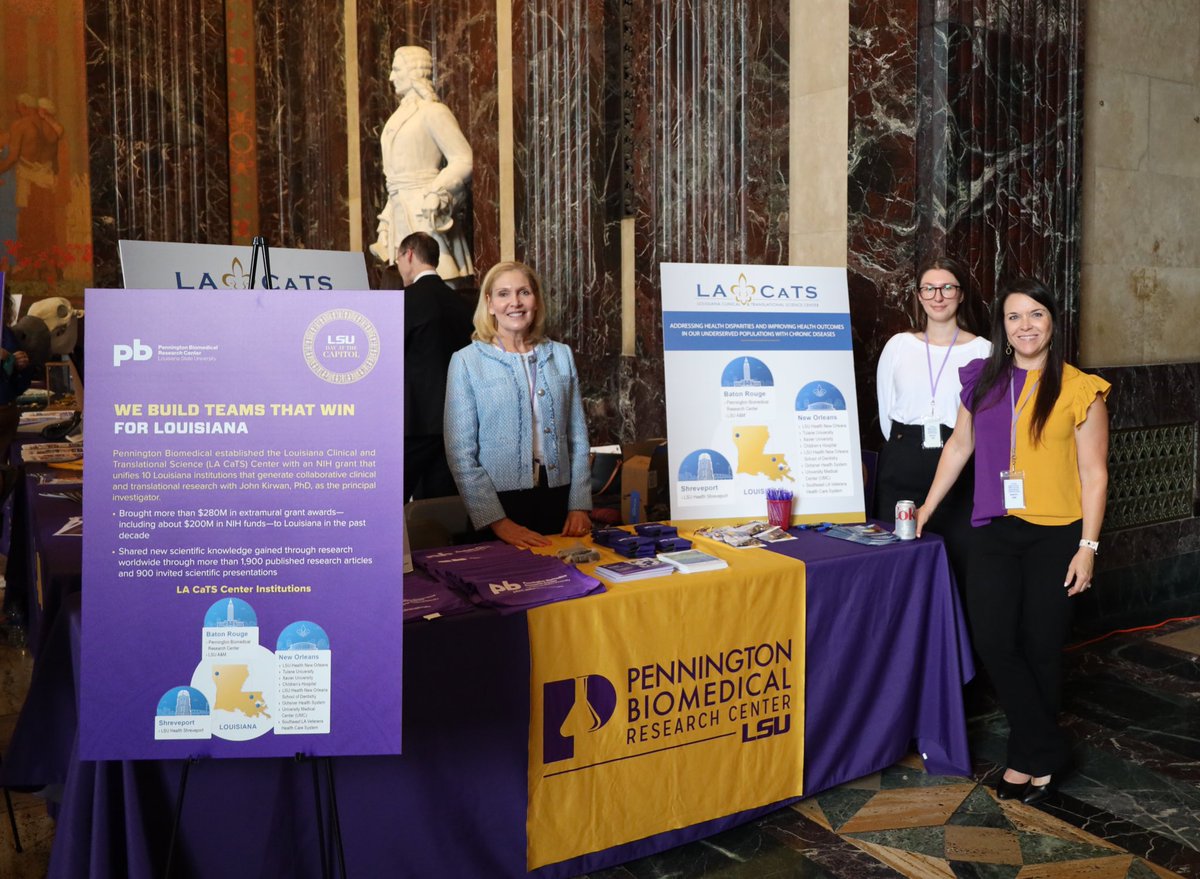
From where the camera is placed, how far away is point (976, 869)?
263 centimetres

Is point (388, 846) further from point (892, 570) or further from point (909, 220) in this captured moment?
point (909, 220)

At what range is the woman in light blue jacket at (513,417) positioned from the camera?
2990 mm

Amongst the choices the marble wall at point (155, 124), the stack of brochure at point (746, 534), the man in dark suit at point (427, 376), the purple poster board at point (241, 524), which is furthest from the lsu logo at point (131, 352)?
the marble wall at point (155, 124)

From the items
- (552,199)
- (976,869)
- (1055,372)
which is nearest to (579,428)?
(1055,372)

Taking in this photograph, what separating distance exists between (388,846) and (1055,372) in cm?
219

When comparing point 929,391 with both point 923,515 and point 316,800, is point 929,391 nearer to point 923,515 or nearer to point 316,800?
point 923,515

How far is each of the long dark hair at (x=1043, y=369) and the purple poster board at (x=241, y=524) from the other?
2007 millimetres

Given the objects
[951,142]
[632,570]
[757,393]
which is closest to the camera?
[632,570]

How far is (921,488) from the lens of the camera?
3549 millimetres

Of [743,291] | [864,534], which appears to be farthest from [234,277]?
[864,534]

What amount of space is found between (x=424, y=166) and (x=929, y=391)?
398 cm

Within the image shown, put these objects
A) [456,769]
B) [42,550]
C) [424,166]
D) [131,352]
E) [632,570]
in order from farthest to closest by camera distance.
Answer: [424,166]
[42,550]
[632,570]
[456,769]
[131,352]

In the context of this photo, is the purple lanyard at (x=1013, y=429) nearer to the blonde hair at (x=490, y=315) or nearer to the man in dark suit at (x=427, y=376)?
the blonde hair at (x=490, y=315)

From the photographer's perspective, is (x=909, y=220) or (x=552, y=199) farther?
(x=552, y=199)
